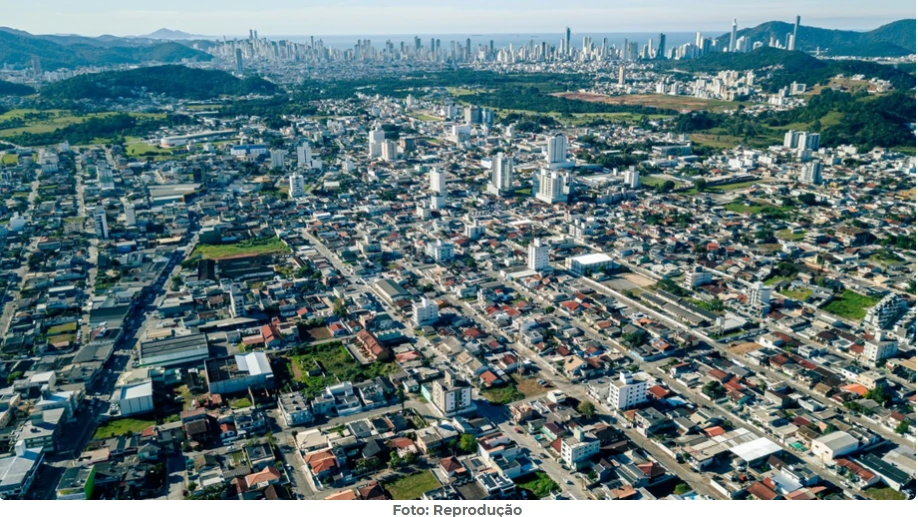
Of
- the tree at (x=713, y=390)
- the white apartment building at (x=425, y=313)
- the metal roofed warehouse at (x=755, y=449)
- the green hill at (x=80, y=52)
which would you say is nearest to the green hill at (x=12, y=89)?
the green hill at (x=80, y=52)

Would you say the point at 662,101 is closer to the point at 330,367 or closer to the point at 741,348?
the point at 741,348

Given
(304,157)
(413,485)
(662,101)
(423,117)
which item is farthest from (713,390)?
(662,101)

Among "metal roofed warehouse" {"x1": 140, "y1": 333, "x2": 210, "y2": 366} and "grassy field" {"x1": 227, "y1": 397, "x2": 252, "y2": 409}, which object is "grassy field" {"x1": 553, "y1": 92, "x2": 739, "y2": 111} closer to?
"metal roofed warehouse" {"x1": 140, "y1": 333, "x2": 210, "y2": 366}

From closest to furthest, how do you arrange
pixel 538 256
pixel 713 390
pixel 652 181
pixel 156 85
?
pixel 713 390
pixel 538 256
pixel 652 181
pixel 156 85

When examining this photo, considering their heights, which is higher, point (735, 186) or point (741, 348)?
point (735, 186)

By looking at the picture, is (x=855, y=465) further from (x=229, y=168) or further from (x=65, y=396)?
(x=229, y=168)

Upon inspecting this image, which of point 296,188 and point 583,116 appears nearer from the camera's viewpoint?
point 296,188

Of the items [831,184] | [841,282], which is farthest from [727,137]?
[841,282]
